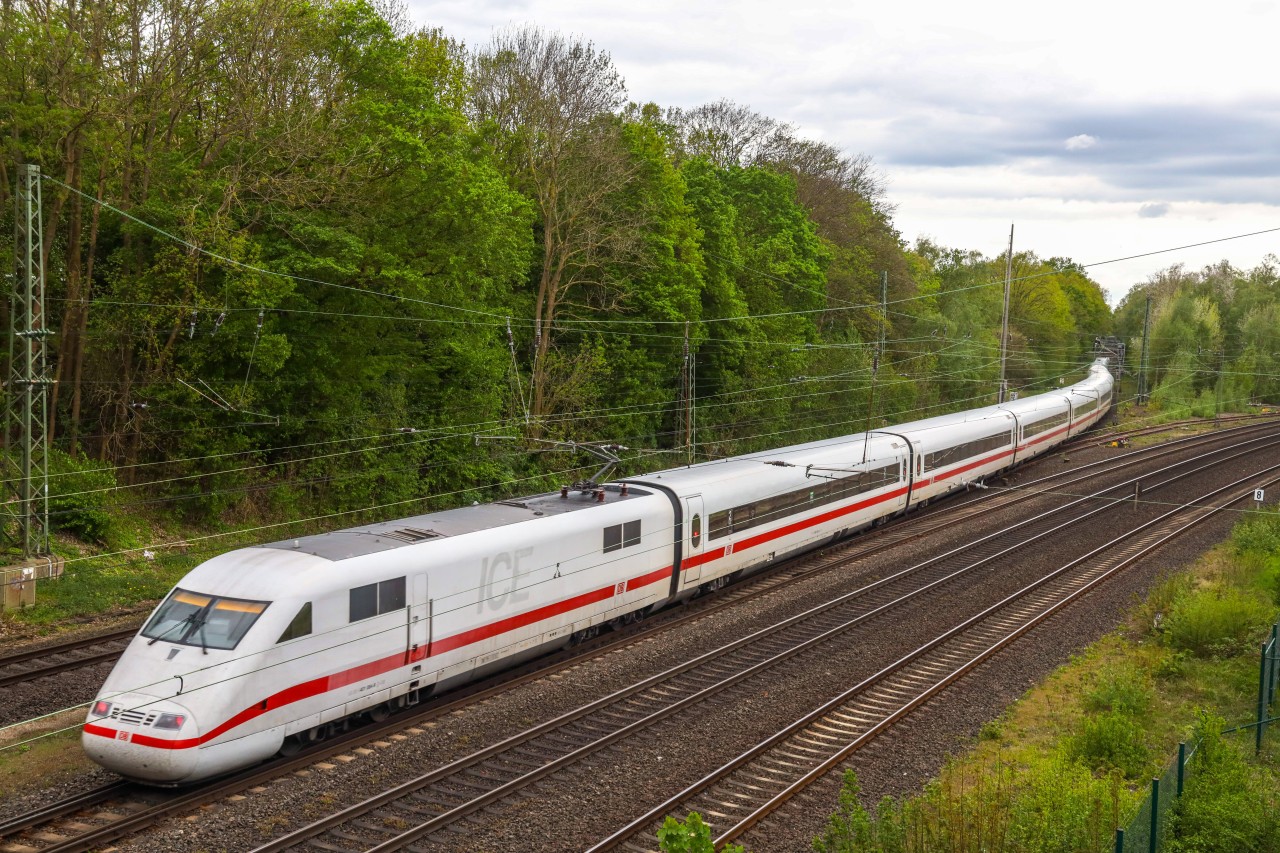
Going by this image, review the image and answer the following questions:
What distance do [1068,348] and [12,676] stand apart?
102 meters

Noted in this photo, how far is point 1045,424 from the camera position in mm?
52406

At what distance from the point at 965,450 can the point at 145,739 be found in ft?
111

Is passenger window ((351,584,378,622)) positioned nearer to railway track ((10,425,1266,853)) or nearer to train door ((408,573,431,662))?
train door ((408,573,431,662))

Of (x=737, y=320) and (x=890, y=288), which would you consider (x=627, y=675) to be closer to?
(x=737, y=320)

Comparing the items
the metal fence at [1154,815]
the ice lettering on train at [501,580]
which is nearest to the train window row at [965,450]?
the ice lettering on train at [501,580]

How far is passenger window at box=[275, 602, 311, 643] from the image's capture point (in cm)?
1459

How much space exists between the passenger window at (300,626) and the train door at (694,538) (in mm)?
10647

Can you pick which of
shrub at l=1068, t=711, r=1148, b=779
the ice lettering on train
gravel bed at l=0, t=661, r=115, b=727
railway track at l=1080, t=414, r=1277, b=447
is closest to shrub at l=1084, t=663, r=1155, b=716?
shrub at l=1068, t=711, r=1148, b=779

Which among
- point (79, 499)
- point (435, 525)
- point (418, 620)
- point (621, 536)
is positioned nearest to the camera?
point (418, 620)

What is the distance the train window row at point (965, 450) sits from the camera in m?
38.4

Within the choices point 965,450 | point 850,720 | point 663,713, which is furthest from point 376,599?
point 965,450

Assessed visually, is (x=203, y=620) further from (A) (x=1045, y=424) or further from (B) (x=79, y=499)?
(A) (x=1045, y=424)

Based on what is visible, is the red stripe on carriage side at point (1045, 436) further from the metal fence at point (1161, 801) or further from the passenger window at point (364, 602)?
the passenger window at point (364, 602)

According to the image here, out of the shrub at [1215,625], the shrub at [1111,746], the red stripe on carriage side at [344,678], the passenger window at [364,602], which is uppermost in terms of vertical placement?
the passenger window at [364,602]
